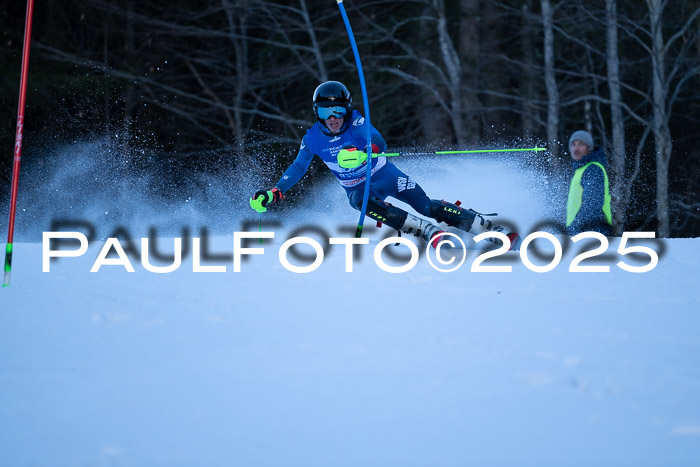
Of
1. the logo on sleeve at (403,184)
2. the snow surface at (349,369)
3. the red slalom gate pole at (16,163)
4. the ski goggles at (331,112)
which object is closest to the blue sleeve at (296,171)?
the ski goggles at (331,112)

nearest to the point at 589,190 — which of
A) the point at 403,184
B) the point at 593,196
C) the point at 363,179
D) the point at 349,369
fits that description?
the point at 593,196

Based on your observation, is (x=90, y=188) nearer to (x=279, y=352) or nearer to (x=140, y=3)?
(x=140, y=3)

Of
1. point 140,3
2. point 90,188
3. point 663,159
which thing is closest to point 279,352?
point 663,159

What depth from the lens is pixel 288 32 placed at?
17.3 metres

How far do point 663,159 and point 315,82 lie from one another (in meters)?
7.80

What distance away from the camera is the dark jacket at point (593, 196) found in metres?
7.13

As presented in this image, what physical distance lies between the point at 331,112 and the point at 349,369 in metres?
3.61

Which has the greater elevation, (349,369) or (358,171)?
(358,171)

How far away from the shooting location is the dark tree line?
15625mm

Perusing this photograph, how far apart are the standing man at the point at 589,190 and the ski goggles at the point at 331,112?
2267mm

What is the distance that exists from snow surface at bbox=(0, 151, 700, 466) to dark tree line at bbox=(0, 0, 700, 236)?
10.8 metres

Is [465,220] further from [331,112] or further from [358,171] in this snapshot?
[331,112]

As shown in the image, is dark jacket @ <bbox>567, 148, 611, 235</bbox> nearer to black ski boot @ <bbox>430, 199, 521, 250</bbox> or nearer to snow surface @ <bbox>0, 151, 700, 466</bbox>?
black ski boot @ <bbox>430, 199, 521, 250</bbox>

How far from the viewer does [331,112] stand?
6.33 m
